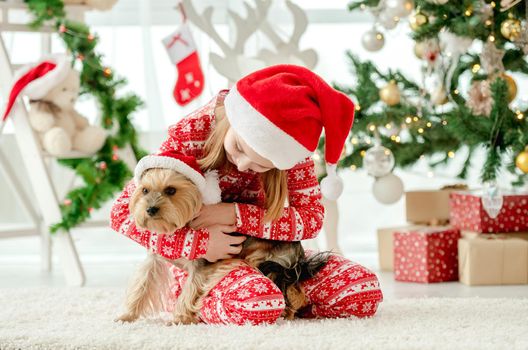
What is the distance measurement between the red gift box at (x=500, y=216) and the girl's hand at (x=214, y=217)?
1211 millimetres

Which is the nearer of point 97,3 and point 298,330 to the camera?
point 298,330

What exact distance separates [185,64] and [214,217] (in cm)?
162

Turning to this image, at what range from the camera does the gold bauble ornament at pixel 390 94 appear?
288 cm

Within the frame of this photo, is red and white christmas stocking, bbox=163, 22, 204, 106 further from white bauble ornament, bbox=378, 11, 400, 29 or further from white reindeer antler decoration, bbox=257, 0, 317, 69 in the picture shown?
white bauble ornament, bbox=378, 11, 400, 29

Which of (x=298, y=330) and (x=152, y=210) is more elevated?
(x=152, y=210)

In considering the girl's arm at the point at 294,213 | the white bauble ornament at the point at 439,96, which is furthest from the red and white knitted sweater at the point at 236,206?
the white bauble ornament at the point at 439,96

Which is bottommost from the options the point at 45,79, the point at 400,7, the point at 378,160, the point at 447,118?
the point at 378,160

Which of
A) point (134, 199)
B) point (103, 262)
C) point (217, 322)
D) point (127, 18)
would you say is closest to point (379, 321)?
point (217, 322)

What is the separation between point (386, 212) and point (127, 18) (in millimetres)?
1536

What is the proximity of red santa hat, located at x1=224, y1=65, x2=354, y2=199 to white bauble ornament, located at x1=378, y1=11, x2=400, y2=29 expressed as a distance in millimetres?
1331

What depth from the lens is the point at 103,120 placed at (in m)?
2.84

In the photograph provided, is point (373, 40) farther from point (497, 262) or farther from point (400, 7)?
point (497, 262)

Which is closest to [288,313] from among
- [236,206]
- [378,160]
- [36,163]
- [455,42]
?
[236,206]

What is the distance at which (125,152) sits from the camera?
112 inches
